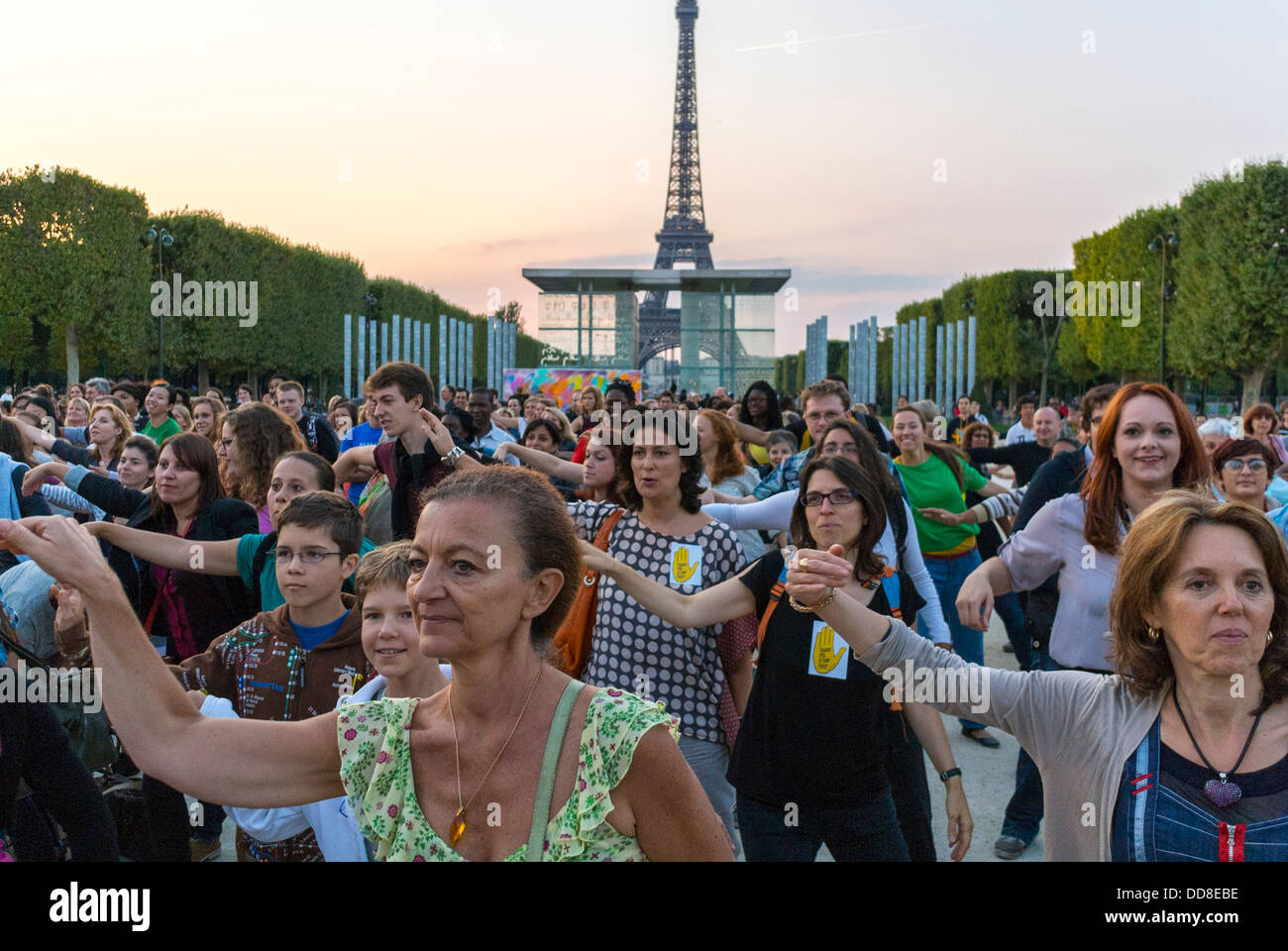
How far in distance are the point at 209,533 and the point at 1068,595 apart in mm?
3536

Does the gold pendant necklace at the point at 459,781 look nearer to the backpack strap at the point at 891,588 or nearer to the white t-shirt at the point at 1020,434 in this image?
the backpack strap at the point at 891,588

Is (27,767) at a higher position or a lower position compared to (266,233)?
lower

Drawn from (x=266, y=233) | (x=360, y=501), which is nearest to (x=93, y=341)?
(x=266, y=233)

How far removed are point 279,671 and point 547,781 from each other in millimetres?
1874

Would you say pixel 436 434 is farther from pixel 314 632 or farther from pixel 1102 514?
pixel 1102 514

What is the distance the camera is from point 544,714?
80.3 inches

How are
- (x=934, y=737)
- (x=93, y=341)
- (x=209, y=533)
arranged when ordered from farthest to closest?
(x=93, y=341) → (x=209, y=533) → (x=934, y=737)

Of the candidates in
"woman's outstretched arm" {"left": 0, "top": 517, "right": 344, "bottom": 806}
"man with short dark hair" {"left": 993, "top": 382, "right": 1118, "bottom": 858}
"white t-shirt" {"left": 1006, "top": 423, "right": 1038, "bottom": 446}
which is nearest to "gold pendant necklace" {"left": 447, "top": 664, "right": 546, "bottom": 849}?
"woman's outstretched arm" {"left": 0, "top": 517, "right": 344, "bottom": 806}

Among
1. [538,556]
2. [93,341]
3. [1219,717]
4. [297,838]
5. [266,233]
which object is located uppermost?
[266,233]

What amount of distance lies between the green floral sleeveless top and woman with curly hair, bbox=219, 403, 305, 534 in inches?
151

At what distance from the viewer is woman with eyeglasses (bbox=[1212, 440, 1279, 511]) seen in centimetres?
587

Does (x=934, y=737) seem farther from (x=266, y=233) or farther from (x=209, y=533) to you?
(x=266, y=233)

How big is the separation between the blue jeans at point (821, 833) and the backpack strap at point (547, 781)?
157cm

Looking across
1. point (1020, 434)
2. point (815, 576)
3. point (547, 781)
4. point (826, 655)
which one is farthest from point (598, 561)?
point (1020, 434)
